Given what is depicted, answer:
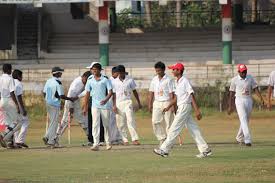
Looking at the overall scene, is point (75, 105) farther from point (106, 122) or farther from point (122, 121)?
point (106, 122)

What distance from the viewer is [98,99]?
20516 millimetres

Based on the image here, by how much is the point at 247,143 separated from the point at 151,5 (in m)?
44.2

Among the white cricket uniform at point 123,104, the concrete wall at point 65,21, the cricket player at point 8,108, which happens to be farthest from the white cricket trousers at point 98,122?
the concrete wall at point 65,21

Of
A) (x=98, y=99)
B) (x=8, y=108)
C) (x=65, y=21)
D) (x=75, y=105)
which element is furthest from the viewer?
(x=65, y=21)

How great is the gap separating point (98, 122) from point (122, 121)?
2.19 metres

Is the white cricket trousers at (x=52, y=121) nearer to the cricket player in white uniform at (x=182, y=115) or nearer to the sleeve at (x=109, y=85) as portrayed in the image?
the sleeve at (x=109, y=85)

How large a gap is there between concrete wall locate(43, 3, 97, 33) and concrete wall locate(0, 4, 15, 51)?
2231 mm

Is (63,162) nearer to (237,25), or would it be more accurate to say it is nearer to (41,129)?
(41,129)

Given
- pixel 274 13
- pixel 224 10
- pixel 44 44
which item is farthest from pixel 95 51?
pixel 274 13

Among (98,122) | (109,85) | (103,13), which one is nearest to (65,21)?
(103,13)

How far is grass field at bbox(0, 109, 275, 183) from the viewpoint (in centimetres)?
1495

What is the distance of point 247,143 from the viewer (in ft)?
69.7

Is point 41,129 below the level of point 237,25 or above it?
below

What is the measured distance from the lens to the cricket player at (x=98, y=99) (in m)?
20.3
